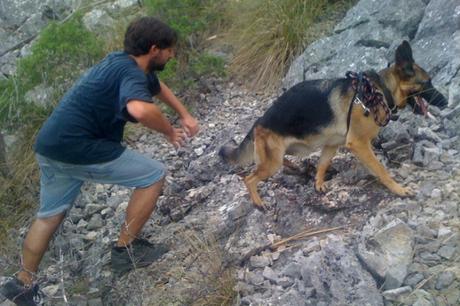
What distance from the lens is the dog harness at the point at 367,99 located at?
5.09 m

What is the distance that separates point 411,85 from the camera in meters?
5.18

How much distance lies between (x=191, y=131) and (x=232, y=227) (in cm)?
93

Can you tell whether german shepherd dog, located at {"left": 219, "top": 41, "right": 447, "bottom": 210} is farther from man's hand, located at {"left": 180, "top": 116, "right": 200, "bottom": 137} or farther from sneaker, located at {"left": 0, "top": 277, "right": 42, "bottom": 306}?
sneaker, located at {"left": 0, "top": 277, "right": 42, "bottom": 306}

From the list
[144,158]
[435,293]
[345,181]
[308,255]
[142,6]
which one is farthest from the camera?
[142,6]

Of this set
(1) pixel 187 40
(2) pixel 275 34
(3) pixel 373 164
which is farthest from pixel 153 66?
(1) pixel 187 40

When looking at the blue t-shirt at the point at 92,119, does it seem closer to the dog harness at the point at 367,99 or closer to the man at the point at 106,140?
the man at the point at 106,140

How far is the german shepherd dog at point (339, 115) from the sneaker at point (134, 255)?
864 millimetres

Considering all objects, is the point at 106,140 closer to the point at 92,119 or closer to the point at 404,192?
the point at 92,119

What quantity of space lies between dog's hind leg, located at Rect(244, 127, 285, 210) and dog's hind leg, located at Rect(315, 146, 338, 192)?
32 centimetres

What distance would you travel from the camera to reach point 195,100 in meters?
7.53

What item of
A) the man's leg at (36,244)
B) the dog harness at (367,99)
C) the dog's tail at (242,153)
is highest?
the dog harness at (367,99)

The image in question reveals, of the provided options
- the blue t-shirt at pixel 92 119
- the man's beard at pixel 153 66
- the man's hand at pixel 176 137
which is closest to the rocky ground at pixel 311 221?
the blue t-shirt at pixel 92 119

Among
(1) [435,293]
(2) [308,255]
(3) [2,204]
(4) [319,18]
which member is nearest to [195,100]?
(4) [319,18]

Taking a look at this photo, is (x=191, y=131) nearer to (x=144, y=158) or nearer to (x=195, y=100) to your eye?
(x=144, y=158)
